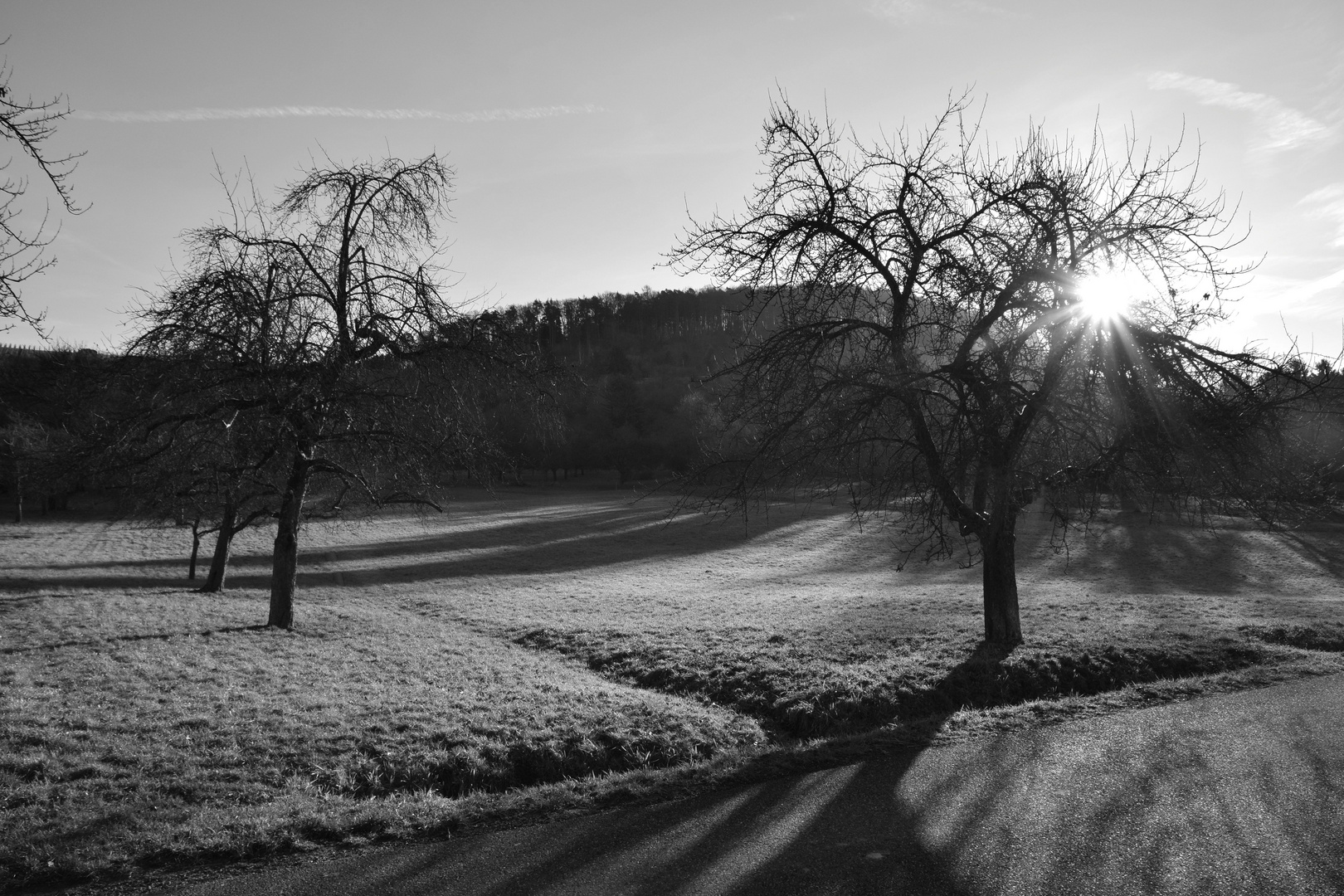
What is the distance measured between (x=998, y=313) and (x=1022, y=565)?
2317 cm

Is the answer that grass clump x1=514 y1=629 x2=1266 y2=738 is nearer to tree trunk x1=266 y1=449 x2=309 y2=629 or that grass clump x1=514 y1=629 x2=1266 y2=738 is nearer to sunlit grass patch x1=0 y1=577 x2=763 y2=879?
sunlit grass patch x1=0 y1=577 x2=763 y2=879

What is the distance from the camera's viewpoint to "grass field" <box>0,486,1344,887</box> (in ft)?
21.5

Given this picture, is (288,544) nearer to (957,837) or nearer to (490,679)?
(490,679)

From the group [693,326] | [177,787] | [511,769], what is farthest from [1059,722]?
[693,326]

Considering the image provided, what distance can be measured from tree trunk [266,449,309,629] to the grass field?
27.3 inches

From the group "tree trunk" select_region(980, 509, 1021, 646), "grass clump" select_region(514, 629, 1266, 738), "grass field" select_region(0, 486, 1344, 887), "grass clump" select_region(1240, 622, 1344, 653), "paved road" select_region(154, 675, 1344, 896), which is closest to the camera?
"paved road" select_region(154, 675, 1344, 896)

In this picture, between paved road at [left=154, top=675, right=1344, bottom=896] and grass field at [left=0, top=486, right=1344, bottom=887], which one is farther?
grass field at [left=0, top=486, right=1344, bottom=887]

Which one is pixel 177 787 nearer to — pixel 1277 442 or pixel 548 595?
pixel 1277 442

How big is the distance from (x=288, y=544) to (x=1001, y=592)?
13778mm

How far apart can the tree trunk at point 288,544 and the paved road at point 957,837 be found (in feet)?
37.8

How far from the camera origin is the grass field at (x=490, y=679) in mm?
6566

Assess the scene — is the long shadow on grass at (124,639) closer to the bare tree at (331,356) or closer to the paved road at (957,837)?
the bare tree at (331,356)

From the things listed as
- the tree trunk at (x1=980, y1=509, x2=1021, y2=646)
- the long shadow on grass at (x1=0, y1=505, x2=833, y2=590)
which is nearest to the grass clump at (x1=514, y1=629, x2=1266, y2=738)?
the tree trunk at (x1=980, y1=509, x2=1021, y2=646)

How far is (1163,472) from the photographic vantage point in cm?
1074
